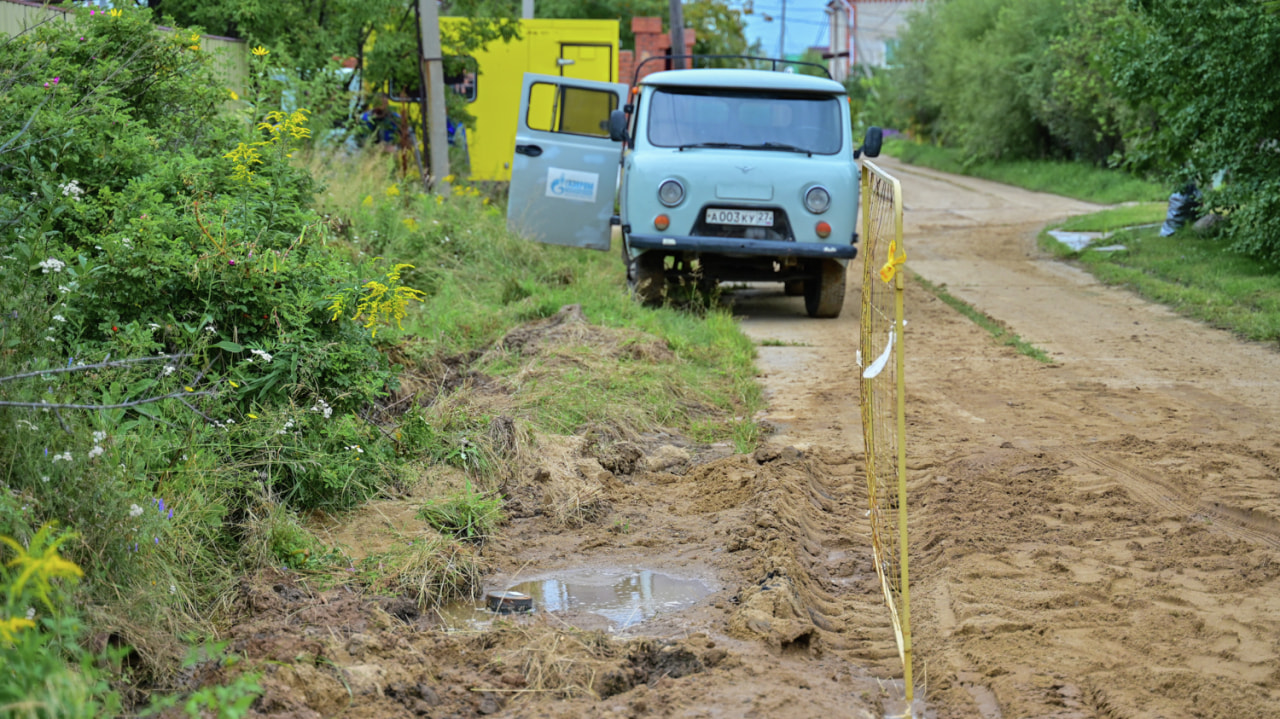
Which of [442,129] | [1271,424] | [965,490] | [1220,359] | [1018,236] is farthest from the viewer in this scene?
[1018,236]

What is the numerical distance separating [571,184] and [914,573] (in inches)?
310

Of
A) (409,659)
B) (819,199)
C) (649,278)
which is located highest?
(819,199)

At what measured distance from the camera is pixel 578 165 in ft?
38.4

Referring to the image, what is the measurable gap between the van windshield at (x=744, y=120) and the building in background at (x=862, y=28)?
5688 centimetres

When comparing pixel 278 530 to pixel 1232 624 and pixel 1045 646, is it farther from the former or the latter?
pixel 1232 624

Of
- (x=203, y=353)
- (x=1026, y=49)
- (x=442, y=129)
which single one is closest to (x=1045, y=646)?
(x=203, y=353)

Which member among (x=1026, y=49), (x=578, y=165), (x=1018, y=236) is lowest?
(x=1018, y=236)

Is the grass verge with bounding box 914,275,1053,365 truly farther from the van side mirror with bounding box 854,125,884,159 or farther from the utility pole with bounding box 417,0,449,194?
the utility pole with bounding box 417,0,449,194

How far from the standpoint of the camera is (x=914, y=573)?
449 cm

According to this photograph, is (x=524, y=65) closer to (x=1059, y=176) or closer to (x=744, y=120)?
(x=744, y=120)

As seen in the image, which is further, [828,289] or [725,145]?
[828,289]

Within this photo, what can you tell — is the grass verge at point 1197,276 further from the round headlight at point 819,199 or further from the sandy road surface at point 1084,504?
the round headlight at point 819,199

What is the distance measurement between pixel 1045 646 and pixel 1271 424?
3587mm

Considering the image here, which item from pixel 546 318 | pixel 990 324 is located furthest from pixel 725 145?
pixel 990 324
